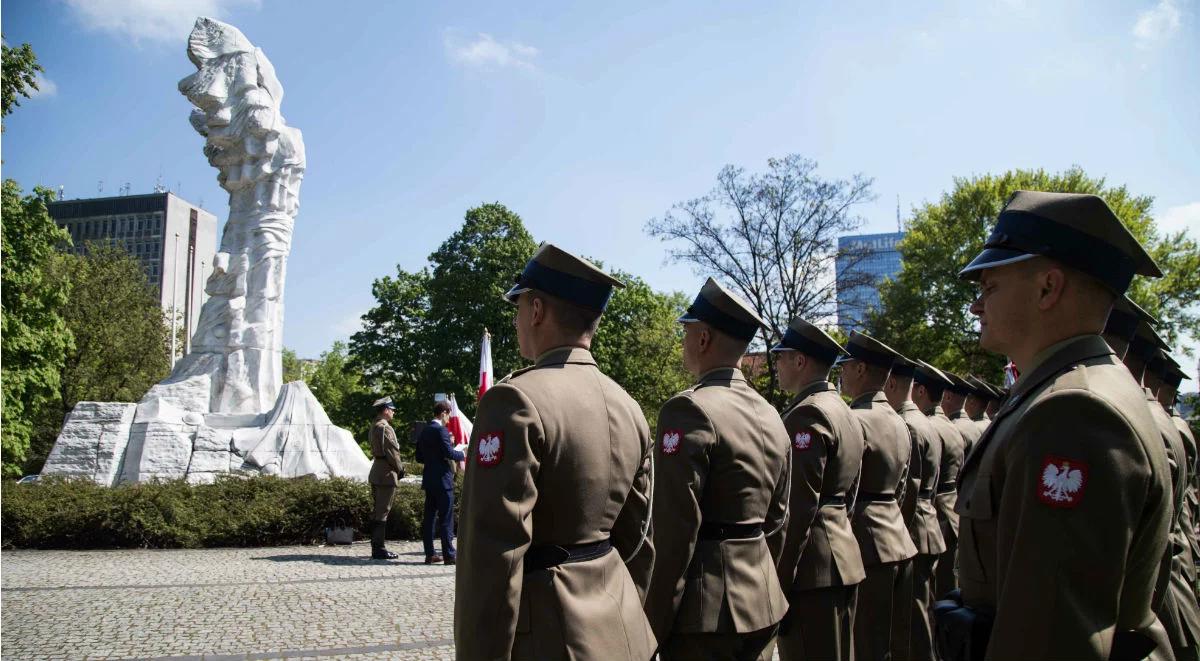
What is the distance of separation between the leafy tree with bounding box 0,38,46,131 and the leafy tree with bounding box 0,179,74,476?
7.82ft

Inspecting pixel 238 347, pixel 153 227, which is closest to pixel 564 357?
pixel 238 347

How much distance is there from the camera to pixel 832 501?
4.70 metres

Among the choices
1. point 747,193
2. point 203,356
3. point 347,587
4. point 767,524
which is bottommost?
point 347,587

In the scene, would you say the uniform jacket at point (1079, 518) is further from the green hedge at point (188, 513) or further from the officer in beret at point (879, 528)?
the green hedge at point (188, 513)

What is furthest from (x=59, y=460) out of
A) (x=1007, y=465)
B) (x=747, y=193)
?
(x=747, y=193)

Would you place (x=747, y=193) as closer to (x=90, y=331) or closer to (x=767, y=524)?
(x=90, y=331)

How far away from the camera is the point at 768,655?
145 inches

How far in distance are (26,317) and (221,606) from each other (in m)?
19.0

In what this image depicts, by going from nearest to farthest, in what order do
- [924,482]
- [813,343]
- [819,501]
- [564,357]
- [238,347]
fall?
[564,357] < [819,501] < [813,343] < [924,482] < [238,347]

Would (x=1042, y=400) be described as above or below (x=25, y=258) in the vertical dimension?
below

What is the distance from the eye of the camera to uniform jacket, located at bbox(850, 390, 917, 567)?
5172 mm

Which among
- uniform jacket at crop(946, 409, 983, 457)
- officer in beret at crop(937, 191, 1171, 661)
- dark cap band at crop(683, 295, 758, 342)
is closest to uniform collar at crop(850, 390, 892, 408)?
dark cap band at crop(683, 295, 758, 342)

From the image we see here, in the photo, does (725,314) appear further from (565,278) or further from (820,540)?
(820,540)

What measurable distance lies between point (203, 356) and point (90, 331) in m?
18.1
